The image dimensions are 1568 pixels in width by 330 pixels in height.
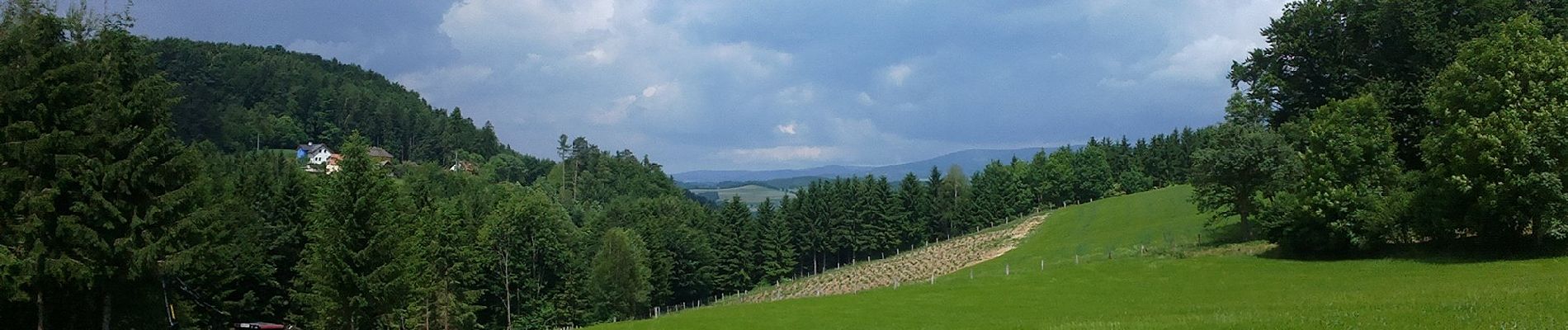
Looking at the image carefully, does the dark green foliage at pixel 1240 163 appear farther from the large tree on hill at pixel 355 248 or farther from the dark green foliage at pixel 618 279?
the dark green foliage at pixel 618 279

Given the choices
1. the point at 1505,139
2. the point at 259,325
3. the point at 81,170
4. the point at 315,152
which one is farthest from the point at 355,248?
the point at 315,152

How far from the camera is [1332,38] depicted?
49.1 metres

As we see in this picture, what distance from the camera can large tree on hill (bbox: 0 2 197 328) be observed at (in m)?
29.0

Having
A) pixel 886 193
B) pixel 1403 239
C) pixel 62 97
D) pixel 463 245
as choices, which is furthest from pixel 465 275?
pixel 886 193

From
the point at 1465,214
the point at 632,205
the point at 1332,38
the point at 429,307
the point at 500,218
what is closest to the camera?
the point at 1465,214

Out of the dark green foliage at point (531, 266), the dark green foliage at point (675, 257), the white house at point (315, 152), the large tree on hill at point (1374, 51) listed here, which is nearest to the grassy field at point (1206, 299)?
the large tree on hill at point (1374, 51)

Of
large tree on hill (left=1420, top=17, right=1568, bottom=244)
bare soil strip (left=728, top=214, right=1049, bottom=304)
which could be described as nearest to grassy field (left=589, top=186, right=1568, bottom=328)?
large tree on hill (left=1420, top=17, right=1568, bottom=244)

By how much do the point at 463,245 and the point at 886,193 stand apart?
224ft

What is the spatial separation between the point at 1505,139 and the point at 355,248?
45.3 meters

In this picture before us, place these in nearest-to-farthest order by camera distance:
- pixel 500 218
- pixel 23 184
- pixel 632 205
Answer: pixel 23 184 < pixel 500 218 < pixel 632 205

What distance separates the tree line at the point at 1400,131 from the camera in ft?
110

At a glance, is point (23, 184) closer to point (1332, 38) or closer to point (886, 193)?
point (1332, 38)

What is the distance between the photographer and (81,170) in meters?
29.9

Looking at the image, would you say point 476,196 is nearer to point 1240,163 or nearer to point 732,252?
point 732,252
